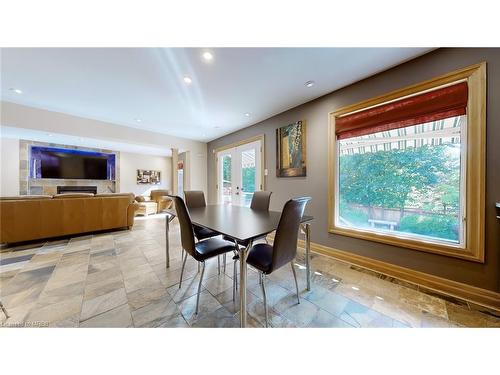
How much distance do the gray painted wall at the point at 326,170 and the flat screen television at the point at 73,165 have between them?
Result: 6680mm

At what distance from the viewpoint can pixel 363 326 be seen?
48.1 inches

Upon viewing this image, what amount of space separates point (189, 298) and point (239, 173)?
9.74ft

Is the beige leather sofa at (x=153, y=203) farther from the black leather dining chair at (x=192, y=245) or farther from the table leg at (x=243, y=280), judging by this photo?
the table leg at (x=243, y=280)

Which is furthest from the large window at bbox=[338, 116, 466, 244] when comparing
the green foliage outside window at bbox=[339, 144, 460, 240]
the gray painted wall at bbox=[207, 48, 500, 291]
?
the gray painted wall at bbox=[207, 48, 500, 291]

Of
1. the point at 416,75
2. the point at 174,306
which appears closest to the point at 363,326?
the point at 174,306

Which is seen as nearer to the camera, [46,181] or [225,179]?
[225,179]

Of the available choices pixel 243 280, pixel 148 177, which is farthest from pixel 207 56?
pixel 148 177

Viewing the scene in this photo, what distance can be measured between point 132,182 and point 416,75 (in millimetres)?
8655

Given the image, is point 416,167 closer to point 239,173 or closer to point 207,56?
point 207,56

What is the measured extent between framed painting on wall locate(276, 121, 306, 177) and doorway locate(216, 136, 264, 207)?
0.45m

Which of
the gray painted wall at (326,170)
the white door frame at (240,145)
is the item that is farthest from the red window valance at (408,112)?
the white door frame at (240,145)

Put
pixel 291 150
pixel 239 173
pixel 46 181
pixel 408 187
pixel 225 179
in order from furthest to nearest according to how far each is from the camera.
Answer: pixel 46 181
pixel 225 179
pixel 239 173
pixel 291 150
pixel 408 187

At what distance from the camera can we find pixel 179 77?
2.06 m
